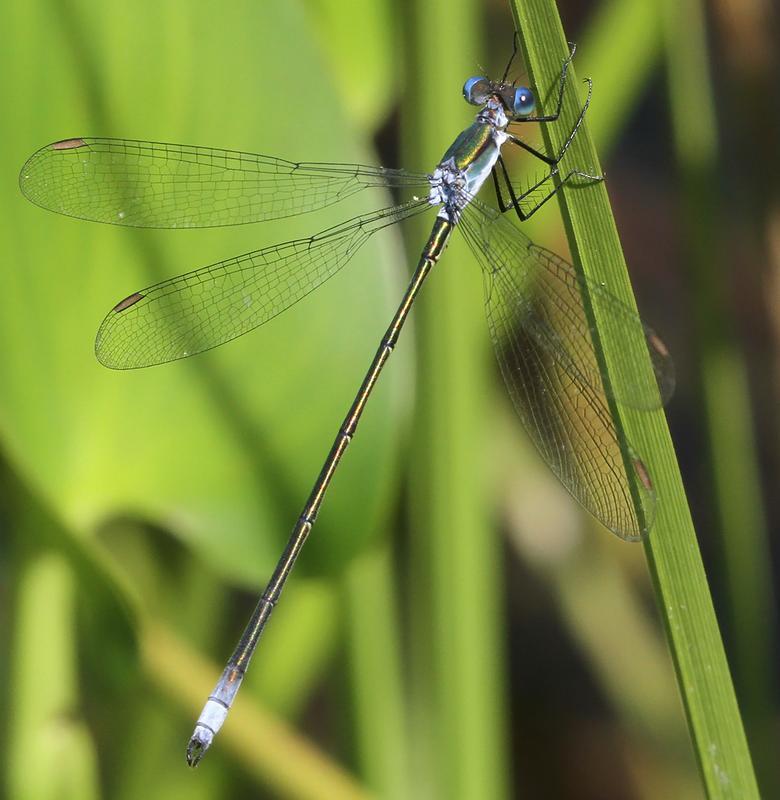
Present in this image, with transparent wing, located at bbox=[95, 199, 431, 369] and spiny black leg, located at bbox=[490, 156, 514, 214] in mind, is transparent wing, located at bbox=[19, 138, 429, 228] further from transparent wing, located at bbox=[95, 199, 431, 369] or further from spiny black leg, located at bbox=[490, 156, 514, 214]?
spiny black leg, located at bbox=[490, 156, 514, 214]

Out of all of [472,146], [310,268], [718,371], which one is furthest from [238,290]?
[718,371]

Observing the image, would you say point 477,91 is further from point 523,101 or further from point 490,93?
point 523,101

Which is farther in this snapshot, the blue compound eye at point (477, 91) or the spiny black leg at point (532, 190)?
the blue compound eye at point (477, 91)

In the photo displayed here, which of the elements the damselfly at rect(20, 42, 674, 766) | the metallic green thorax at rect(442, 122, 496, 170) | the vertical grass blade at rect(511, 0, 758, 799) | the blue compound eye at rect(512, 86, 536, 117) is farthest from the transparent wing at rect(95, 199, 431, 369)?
the vertical grass blade at rect(511, 0, 758, 799)

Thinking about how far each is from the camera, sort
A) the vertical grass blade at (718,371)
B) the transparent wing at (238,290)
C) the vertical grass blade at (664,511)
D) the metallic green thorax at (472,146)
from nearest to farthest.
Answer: the vertical grass blade at (664,511), the transparent wing at (238,290), the metallic green thorax at (472,146), the vertical grass blade at (718,371)

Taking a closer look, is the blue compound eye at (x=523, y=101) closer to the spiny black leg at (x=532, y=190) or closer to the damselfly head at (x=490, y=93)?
the damselfly head at (x=490, y=93)

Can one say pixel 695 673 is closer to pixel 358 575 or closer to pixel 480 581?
pixel 480 581

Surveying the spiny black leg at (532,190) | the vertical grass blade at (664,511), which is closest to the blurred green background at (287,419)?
the spiny black leg at (532,190)

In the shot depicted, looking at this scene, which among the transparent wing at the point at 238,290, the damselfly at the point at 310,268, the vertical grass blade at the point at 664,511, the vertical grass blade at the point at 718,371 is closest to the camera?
the vertical grass blade at the point at 664,511
